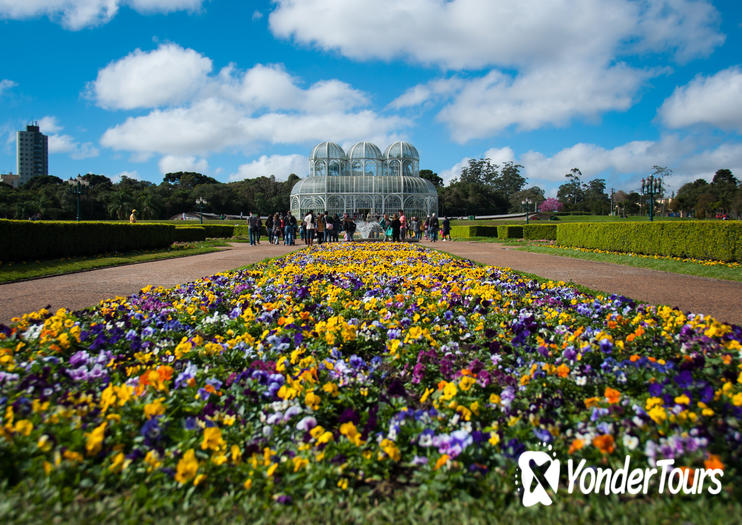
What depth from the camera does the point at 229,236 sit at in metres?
29.5

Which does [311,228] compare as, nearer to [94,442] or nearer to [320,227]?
[320,227]

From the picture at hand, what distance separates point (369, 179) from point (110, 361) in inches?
1648

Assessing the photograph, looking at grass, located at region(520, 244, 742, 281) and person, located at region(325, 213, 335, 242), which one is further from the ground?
person, located at region(325, 213, 335, 242)

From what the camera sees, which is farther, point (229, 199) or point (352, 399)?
point (229, 199)

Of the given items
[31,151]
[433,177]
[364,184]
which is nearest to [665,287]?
[364,184]

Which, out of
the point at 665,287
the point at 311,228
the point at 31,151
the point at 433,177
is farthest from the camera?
the point at 31,151

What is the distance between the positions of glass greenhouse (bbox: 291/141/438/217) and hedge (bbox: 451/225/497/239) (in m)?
13.3

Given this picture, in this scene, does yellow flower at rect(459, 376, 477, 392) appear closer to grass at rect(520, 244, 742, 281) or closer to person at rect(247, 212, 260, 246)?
grass at rect(520, 244, 742, 281)

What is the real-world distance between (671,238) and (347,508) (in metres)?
13.7

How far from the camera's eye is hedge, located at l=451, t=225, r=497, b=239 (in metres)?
29.4

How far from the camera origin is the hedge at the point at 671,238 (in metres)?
10.8

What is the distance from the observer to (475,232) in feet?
96.9

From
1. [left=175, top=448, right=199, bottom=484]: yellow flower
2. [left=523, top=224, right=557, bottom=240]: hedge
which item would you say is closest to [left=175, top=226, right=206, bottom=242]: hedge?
[left=523, top=224, right=557, bottom=240]: hedge

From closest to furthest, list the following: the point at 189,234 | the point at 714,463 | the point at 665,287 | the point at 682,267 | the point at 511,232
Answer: the point at 714,463 < the point at 665,287 < the point at 682,267 < the point at 189,234 < the point at 511,232
